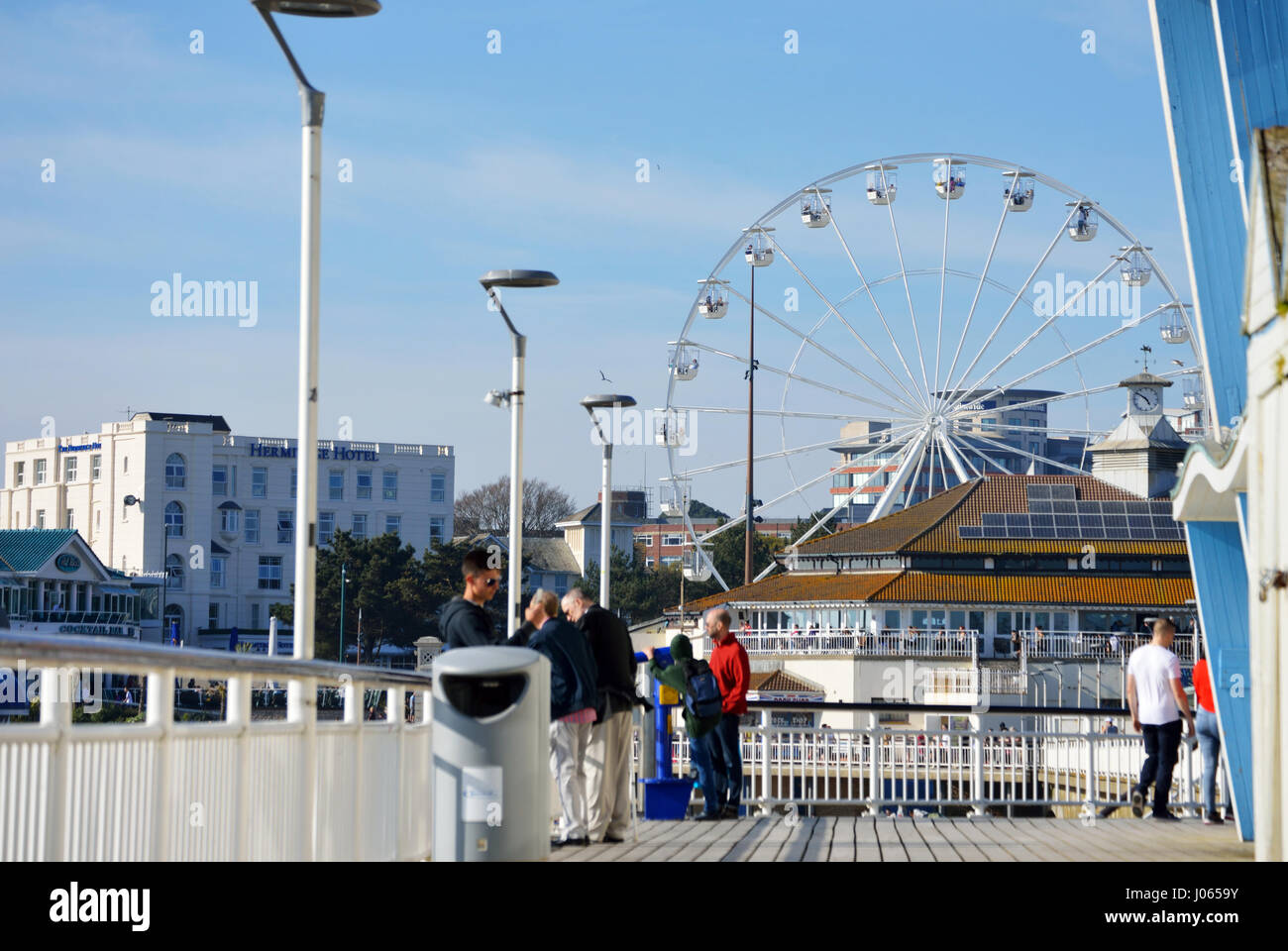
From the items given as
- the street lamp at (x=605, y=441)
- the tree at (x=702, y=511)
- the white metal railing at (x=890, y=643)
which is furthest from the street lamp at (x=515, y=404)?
the tree at (x=702, y=511)

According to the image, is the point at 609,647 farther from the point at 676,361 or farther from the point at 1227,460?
the point at 676,361

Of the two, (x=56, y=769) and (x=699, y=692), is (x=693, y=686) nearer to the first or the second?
(x=699, y=692)

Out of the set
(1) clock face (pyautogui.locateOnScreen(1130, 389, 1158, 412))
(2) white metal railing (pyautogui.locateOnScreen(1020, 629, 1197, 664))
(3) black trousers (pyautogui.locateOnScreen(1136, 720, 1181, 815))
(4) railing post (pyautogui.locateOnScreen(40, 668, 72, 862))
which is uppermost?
(1) clock face (pyautogui.locateOnScreen(1130, 389, 1158, 412))

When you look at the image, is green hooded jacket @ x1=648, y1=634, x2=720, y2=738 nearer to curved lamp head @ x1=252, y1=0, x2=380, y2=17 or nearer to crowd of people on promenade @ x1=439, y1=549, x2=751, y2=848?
crowd of people on promenade @ x1=439, y1=549, x2=751, y2=848

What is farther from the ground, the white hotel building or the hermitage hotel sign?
the hermitage hotel sign

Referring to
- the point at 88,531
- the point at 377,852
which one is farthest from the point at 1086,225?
the point at 88,531

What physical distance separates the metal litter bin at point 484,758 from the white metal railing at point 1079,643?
5799 cm

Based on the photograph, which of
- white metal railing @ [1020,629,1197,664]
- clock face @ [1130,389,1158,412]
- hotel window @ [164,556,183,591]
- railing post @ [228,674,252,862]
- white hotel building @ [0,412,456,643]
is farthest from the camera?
white hotel building @ [0,412,456,643]

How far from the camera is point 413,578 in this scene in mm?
91812

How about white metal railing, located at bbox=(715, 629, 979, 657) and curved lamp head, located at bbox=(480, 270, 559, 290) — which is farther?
white metal railing, located at bbox=(715, 629, 979, 657)

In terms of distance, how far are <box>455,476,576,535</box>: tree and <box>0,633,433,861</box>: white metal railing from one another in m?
127

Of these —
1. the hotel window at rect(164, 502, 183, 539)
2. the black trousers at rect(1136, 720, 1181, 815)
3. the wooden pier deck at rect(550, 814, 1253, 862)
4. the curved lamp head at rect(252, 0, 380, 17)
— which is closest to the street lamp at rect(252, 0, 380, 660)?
the curved lamp head at rect(252, 0, 380, 17)

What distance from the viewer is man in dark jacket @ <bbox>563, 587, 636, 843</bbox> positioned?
12.6 m

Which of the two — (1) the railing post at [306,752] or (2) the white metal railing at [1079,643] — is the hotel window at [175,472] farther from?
(1) the railing post at [306,752]
